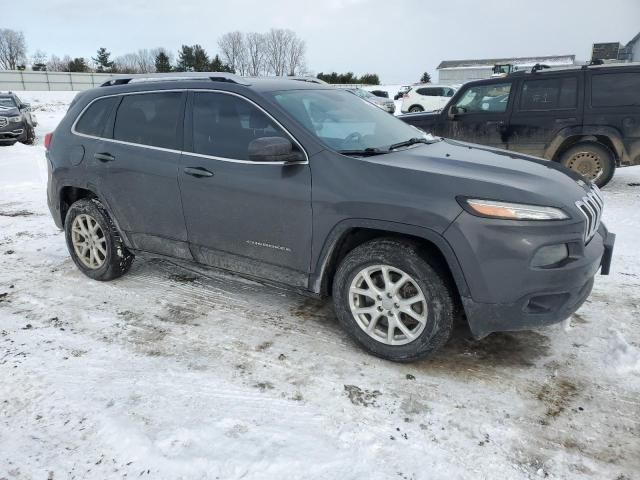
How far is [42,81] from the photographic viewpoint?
45.2 metres

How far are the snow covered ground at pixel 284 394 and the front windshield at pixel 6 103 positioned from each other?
12639mm

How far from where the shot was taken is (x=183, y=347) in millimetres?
3275

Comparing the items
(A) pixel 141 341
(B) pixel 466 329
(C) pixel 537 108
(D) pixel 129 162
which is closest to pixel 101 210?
(D) pixel 129 162

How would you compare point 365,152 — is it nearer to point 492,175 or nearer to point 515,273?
point 492,175

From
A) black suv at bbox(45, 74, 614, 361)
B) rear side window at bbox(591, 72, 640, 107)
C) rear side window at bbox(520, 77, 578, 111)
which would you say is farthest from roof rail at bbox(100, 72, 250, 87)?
rear side window at bbox(591, 72, 640, 107)

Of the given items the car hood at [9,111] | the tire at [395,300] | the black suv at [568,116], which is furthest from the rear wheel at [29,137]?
the tire at [395,300]

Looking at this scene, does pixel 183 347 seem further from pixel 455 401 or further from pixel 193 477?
pixel 455 401

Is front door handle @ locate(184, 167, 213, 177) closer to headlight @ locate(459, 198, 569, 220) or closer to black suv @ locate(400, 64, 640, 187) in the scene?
headlight @ locate(459, 198, 569, 220)

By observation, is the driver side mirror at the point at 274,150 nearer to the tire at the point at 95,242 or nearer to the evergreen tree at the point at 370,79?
the tire at the point at 95,242

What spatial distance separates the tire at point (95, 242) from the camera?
422 cm

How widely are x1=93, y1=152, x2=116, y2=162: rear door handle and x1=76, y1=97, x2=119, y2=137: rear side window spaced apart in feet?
0.66

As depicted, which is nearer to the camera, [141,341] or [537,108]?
[141,341]

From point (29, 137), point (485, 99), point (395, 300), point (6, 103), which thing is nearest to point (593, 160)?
point (485, 99)

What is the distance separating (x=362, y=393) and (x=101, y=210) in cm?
285
